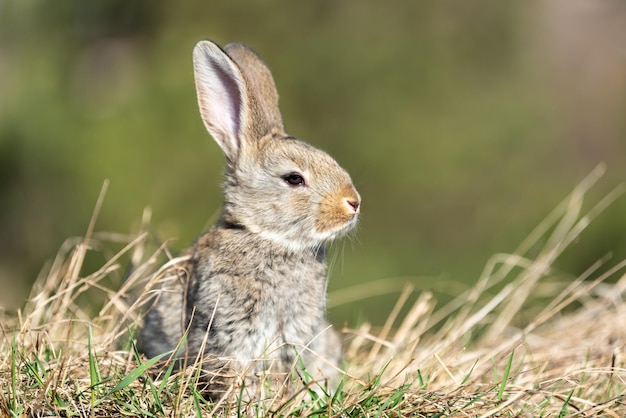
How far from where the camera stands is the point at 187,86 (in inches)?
406

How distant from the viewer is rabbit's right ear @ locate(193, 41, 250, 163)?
3896 mm

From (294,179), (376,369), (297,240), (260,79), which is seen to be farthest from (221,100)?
(376,369)

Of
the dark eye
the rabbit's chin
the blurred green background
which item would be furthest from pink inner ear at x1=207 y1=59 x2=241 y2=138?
the blurred green background

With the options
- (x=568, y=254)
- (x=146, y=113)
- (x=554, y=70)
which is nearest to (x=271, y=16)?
(x=146, y=113)

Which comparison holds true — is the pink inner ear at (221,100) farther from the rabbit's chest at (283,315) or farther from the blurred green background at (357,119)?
the blurred green background at (357,119)

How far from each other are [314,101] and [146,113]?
6.97 ft

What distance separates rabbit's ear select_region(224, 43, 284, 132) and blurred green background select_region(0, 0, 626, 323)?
509cm

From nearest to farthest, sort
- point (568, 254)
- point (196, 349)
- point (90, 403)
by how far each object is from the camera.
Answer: point (90, 403), point (196, 349), point (568, 254)

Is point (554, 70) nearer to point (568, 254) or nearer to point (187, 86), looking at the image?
point (568, 254)

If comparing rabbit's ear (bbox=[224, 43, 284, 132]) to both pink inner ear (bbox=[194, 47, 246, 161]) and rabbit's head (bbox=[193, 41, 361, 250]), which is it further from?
pink inner ear (bbox=[194, 47, 246, 161])

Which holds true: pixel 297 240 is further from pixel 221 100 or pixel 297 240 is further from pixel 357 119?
pixel 357 119

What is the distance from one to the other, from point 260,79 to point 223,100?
0.36 m

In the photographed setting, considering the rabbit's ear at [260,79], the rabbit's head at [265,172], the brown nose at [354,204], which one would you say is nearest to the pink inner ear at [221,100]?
the rabbit's head at [265,172]

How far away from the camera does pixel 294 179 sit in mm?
3857
